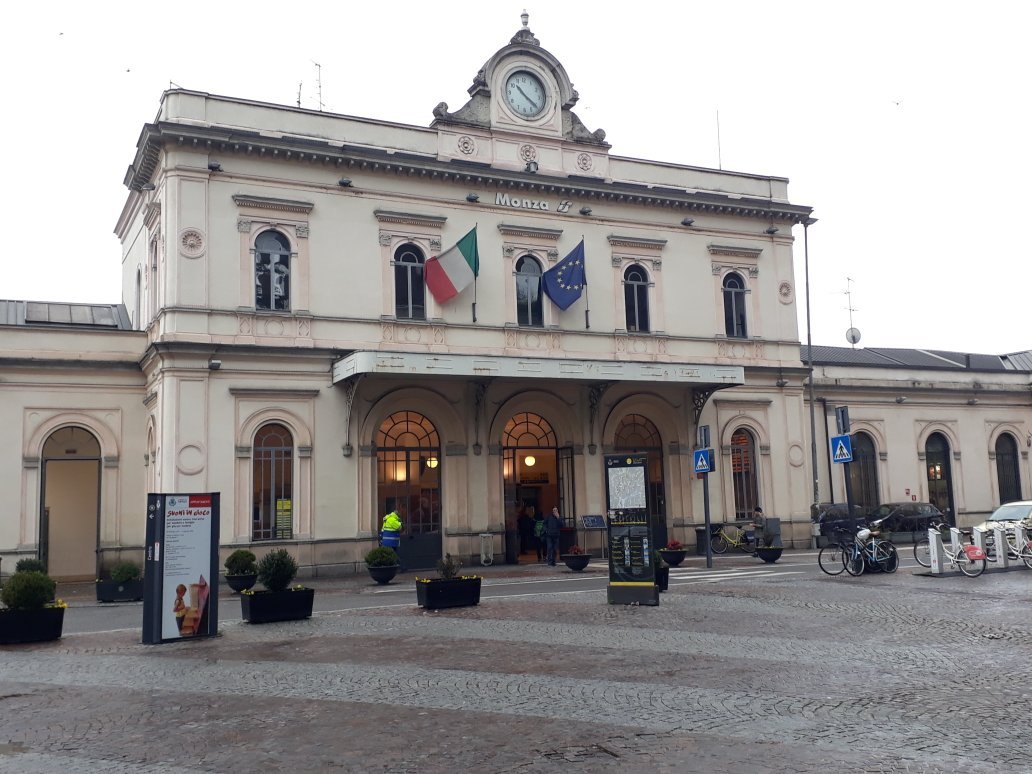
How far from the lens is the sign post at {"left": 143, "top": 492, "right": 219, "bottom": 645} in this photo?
13.1 metres

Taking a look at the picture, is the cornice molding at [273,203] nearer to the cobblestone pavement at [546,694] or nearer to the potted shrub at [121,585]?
the potted shrub at [121,585]

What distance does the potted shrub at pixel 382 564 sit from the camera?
813 inches

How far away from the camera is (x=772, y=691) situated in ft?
30.3

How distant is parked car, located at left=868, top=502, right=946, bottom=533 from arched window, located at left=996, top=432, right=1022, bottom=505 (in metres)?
5.61

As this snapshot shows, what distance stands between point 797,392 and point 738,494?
3917mm

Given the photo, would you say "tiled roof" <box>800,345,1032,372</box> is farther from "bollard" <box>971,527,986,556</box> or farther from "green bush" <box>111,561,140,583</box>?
"green bush" <box>111,561,140,583</box>

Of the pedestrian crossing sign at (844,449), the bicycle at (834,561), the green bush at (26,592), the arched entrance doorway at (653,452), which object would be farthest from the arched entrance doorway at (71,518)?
the pedestrian crossing sign at (844,449)

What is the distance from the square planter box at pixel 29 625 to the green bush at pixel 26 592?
97mm

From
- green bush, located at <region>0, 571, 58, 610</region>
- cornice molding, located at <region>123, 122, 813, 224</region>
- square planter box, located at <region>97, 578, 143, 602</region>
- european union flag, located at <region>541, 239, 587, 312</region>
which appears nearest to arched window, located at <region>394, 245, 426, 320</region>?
cornice molding, located at <region>123, 122, 813, 224</region>

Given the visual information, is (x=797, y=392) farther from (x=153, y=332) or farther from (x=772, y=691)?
(x=772, y=691)

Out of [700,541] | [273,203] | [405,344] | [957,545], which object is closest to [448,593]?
[405,344]

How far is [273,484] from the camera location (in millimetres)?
23438

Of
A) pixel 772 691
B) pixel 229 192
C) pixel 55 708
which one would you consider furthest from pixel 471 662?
pixel 229 192

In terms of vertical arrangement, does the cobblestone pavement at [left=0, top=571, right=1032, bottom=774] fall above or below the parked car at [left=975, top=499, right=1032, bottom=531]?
below
